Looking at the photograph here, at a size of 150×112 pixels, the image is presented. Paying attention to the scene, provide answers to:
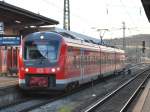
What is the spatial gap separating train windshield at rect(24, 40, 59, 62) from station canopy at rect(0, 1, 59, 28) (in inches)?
339

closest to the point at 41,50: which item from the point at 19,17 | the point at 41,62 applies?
the point at 41,62

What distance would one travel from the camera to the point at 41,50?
68.3ft

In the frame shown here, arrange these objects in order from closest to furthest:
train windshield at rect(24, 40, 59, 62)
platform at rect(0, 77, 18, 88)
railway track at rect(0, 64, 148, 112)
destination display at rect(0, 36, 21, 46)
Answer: railway track at rect(0, 64, 148, 112)
train windshield at rect(24, 40, 59, 62)
platform at rect(0, 77, 18, 88)
destination display at rect(0, 36, 21, 46)

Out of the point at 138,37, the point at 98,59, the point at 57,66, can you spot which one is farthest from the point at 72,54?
the point at 138,37

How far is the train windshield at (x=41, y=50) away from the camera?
813 inches

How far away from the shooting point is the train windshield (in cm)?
2064

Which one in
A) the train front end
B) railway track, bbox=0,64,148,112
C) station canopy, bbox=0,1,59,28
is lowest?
railway track, bbox=0,64,148,112

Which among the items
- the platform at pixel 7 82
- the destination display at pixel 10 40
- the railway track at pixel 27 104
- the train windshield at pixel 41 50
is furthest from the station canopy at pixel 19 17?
the railway track at pixel 27 104

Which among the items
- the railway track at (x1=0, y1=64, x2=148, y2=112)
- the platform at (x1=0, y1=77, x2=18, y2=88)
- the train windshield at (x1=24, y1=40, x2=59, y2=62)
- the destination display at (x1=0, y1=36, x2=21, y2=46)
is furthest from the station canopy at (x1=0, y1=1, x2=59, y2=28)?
the railway track at (x1=0, y1=64, x2=148, y2=112)

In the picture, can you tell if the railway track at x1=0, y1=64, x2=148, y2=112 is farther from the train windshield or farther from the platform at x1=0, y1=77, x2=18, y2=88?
the train windshield

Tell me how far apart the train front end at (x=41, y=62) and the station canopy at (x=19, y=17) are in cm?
865

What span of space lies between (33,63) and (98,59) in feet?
34.8

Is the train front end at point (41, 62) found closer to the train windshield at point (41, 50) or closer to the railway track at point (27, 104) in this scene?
the train windshield at point (41, 50)

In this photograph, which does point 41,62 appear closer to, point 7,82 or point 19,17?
point 7,82
